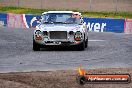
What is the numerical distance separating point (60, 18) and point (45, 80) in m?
8.46

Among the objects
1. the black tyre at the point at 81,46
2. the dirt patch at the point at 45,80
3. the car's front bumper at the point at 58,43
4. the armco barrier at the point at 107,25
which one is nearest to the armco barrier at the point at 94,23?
the armco barrier at the point at 107,25

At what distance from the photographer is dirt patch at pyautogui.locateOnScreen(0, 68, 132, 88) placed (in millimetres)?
10336

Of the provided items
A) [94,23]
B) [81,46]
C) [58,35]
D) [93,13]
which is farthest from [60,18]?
[93,13]

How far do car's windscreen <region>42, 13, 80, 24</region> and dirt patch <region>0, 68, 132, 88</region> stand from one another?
641 cm

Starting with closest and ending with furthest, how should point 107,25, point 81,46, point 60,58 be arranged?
point 60,58
point 81,46
point 107,25

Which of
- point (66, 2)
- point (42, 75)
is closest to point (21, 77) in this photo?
point (42, 75)

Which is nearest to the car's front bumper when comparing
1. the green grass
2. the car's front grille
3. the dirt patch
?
the car's front grille

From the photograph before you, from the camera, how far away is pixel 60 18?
1934 centimetres

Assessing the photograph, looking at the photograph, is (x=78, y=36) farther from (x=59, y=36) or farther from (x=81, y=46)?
(x=59, y=36)

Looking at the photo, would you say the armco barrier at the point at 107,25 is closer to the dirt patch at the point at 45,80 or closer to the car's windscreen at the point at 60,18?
the car's windscreen at the point at 60,18

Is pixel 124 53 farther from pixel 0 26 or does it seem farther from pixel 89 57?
pixel 0 26

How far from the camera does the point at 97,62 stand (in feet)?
49.5

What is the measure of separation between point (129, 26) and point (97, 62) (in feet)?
56.1

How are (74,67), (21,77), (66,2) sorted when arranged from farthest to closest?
(66,2), (74,67), (21,77)
